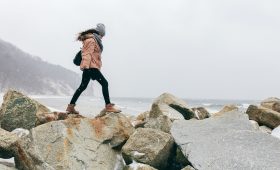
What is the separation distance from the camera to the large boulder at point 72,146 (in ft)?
22.9

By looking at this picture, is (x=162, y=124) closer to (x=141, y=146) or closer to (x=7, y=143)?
(x=141, y=146)

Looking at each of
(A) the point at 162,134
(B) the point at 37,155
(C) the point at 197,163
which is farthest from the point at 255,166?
→ (B) the point at 37,155

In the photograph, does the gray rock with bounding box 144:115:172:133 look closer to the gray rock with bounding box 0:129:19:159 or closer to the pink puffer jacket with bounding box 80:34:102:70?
the pink puffer jacket with bounding box 80:34:102:70

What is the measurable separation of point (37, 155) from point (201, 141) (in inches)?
114

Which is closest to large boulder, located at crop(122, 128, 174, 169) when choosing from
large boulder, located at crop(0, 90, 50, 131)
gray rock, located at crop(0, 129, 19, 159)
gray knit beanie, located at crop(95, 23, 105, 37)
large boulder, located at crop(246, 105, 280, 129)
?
gray rock, located at crop(0, 129, 19, 159)

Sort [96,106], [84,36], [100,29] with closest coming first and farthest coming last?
[84,36] → [100,29] → [96,106]

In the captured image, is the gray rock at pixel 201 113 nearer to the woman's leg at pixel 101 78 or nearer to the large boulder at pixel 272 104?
the large boulder at pixel 272 104

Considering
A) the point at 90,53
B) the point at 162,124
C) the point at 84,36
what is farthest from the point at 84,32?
the point at 162,124

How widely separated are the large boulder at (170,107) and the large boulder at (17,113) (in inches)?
110

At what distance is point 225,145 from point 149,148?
1337 mm

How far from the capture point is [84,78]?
8.83m

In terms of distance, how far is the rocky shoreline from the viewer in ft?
22.8

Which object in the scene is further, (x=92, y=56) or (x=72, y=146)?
(x=92, y=56)

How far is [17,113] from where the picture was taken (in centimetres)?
974
